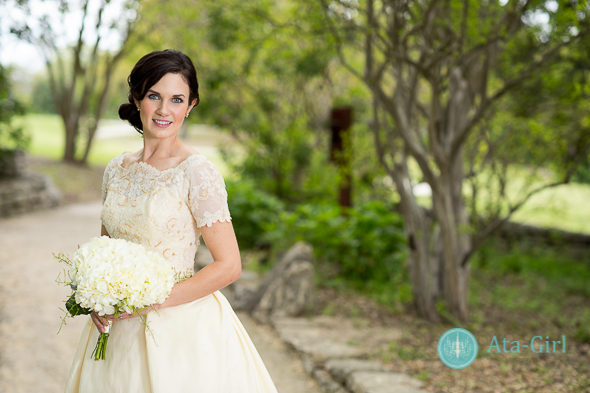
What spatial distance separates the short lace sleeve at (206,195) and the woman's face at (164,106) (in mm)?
189

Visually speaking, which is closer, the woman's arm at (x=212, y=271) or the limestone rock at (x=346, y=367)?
the woman's arm at (x=212, y=271)

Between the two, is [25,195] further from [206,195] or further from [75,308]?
[206,195]

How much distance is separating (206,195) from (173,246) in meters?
0.25

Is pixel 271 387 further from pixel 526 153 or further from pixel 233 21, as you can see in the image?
pixel 233 21

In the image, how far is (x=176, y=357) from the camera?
1.84 m

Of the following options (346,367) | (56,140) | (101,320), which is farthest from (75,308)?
(56,140)

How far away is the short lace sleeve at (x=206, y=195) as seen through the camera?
68.5 inches

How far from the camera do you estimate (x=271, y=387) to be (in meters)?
2.01

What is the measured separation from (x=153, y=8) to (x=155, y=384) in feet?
40.8

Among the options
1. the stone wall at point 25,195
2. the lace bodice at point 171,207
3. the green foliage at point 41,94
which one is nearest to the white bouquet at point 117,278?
the lace bodice at point 171,207

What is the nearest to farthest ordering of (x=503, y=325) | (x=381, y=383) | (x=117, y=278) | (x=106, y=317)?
(x=117, y=278), (x=106, y=317), (x=381, y=383), (x=503, y=325)

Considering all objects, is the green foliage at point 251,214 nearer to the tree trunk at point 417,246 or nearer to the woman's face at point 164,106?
the tree trunk at point 417,246

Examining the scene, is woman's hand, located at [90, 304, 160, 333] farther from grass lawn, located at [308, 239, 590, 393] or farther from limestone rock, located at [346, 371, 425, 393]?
grass lawn, located at [308, 239, 590, 393]

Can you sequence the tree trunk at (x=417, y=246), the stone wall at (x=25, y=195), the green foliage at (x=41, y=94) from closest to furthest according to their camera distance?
the tree trunk at (x=417, y=246) → the stone wall at (x=25, y=195) → the green foliage at (x=41, y=94)
